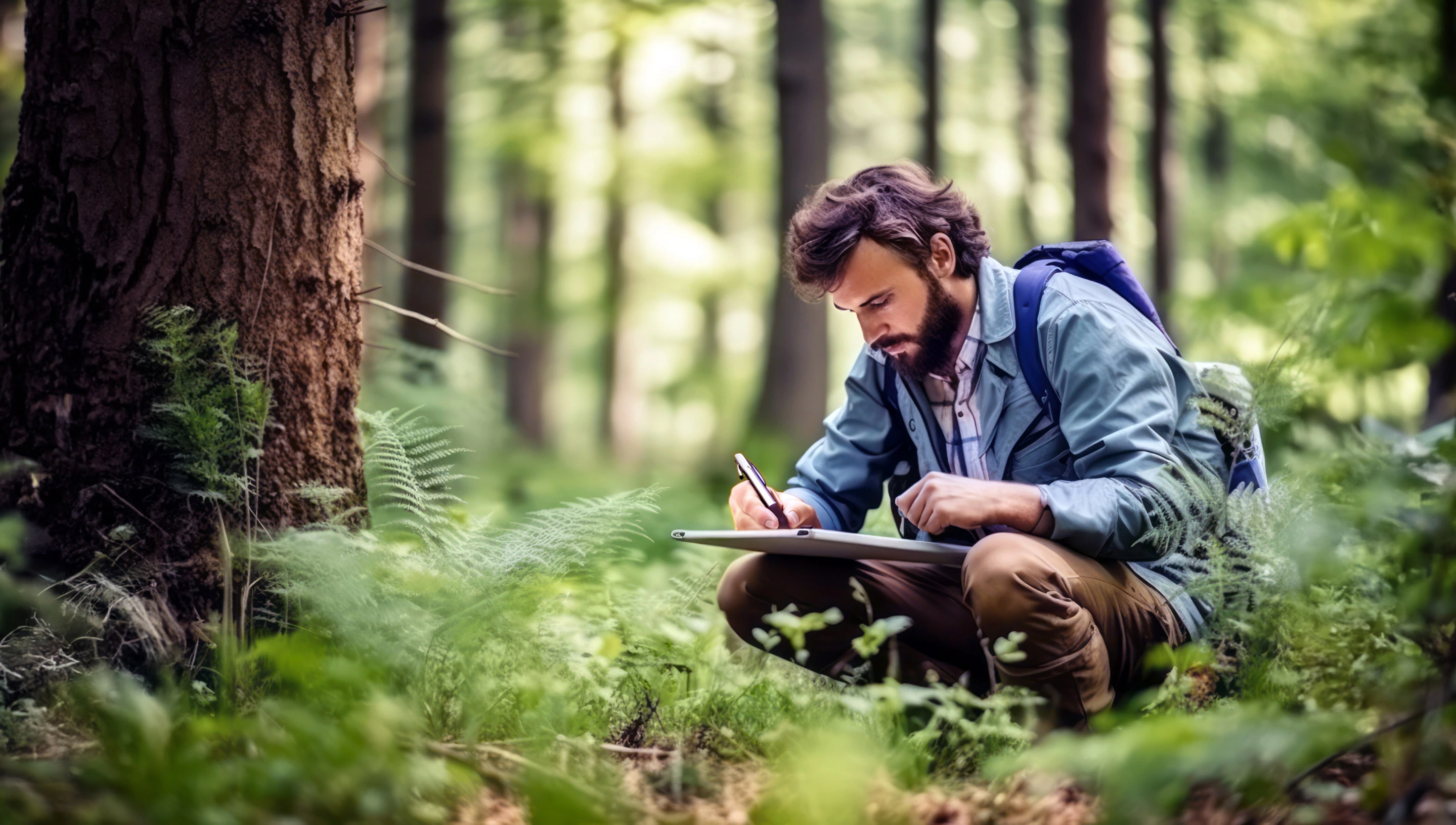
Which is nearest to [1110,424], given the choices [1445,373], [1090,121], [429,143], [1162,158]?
[1445,373]

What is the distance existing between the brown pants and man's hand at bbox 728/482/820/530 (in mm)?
129

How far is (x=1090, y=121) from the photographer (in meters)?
8.48

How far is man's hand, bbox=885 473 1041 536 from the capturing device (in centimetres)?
271

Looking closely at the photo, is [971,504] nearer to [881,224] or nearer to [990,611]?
[990,611]

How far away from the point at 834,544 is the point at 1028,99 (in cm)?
1443

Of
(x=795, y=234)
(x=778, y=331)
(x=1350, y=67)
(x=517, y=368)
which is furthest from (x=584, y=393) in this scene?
(x=795, y=234)

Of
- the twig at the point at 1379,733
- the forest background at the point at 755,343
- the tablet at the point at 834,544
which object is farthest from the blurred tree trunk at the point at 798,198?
the twig at the point at 1379,733

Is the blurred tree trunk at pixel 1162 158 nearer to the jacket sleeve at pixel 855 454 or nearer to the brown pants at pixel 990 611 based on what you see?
the jacket sleeve at pixel 855 454

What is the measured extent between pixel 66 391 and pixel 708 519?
3827 millimetres

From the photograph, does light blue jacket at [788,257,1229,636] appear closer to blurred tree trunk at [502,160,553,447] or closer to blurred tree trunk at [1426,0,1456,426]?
blurred tree trunk at [1426,0,1456,426]

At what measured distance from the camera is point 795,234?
338 cm

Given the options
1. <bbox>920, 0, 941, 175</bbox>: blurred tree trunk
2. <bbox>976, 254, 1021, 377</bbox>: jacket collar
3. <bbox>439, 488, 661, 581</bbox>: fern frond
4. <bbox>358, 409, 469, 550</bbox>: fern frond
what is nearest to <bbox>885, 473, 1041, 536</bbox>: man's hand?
<bbox>976, 254, 1021, 377</bbox>: jacket collar

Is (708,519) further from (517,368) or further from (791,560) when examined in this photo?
(517,368)

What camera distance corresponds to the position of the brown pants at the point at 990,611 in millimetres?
2627
